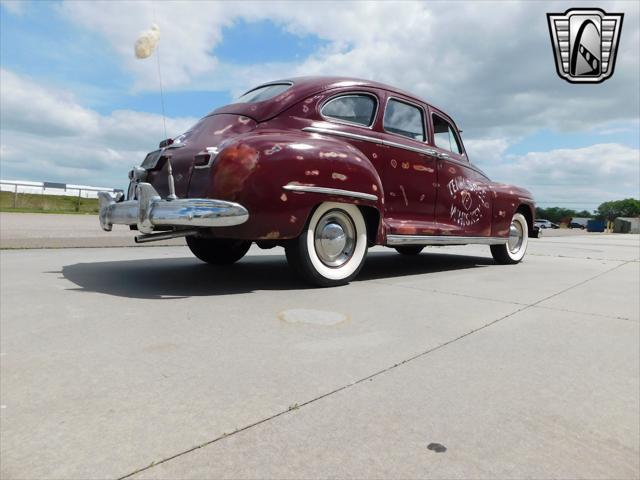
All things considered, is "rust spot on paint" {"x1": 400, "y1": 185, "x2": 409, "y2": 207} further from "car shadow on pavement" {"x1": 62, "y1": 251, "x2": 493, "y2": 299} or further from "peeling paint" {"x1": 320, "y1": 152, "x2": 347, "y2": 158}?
"peeling paint" {"x1": 320, "y1": 152, "x2": 347, "y2": 158}

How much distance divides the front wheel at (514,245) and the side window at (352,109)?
311 cm

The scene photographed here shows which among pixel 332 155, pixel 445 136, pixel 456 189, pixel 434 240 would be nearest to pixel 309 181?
pixel 332 155

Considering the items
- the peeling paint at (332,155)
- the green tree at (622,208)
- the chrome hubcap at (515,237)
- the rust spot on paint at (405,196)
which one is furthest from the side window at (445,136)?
the green tree at (622,208)

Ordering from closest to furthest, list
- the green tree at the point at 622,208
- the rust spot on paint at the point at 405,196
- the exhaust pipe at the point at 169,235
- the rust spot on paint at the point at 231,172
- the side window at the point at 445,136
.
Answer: the rust spot on paint at the point at 231,172 < the exhaust pipe at the point at 169,235 < the rust spot on paint at the point at 405,196 < the side window at the point at 445,136 < the green tree at the point at 622,208

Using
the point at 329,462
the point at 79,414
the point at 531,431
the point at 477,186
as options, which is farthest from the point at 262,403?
the point at 477,186

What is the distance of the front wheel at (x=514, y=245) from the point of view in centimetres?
638

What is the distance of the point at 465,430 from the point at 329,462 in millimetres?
494

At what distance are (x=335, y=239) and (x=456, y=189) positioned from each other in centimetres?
216

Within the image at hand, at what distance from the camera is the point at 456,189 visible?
5344mm

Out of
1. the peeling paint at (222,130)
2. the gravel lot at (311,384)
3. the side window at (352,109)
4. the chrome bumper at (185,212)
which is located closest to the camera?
the gravel lot at (311,384)

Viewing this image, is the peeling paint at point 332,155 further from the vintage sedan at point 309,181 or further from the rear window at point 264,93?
the rear window at point 264,93

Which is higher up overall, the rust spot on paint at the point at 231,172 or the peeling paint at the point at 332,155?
the peeling paint at the point at 332,155

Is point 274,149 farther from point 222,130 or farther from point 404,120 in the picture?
point 404,120

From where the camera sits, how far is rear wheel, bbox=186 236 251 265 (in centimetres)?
504
